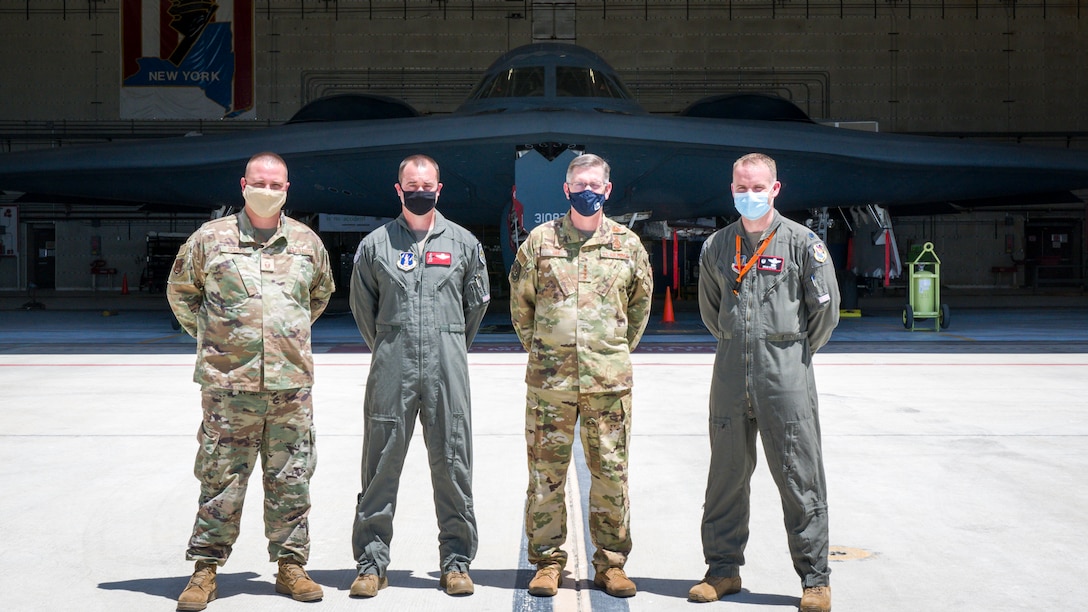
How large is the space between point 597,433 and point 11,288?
31.2m

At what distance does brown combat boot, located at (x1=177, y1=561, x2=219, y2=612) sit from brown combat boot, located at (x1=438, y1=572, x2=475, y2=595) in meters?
0.88

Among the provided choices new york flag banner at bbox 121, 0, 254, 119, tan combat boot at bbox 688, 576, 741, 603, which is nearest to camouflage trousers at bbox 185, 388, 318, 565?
tan combat boot at bbox 688, 576, 741, 603

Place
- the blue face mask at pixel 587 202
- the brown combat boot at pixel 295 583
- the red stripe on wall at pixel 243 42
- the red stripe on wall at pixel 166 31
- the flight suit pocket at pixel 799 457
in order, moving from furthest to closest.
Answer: the red stripe on wall at pixel 243 42 → the red stripe on wall at pixel 166 31 → the blue face mask at pixel 587 202 → the flight suit pocket at pixel 799 457 → the brown combat boot at pixel 295 583

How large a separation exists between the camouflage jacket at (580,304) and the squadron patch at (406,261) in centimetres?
43

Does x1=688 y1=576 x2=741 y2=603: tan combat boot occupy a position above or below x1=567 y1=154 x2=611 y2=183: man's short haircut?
below

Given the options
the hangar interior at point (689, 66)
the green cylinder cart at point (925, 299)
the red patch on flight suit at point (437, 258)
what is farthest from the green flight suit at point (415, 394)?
the hangar interior at point (689, 66)

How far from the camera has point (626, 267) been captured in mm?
3955

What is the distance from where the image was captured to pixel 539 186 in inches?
483

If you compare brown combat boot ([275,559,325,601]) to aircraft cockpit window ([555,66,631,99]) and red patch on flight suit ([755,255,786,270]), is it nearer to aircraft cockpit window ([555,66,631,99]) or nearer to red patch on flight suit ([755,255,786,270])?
red patch on flight suit ([755,255,786,270])

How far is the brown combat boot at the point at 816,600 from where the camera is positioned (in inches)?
133

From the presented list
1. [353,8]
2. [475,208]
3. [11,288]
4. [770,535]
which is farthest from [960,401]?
[11,288]

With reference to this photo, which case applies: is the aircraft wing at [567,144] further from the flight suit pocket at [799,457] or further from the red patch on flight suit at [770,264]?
the flight suit pocket at [799,457]

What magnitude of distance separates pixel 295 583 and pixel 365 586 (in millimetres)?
262

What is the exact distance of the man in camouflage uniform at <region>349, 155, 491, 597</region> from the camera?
3801 mm
